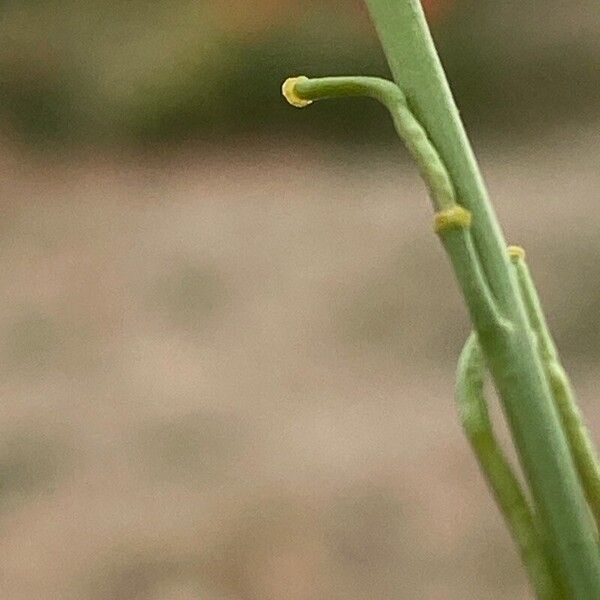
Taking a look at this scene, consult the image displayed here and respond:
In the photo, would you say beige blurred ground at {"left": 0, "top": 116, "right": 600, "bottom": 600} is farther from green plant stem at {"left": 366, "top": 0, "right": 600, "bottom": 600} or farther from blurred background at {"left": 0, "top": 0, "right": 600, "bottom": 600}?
green plant stem at {"left": 366, "top": 0, "right": 600, "bottom": 600}

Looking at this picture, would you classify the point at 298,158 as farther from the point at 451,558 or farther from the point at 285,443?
the point at 451,558

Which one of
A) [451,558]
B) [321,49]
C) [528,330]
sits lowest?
[451,558]

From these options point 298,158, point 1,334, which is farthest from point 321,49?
point 1,334

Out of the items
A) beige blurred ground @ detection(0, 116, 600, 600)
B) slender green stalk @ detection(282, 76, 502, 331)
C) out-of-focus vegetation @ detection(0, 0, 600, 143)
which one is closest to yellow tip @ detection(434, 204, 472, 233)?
slender green stalk @ detection(282, 76, 502, 331)

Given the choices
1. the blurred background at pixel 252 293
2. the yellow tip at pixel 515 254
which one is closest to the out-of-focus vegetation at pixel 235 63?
the blurred background at pixel 252 293

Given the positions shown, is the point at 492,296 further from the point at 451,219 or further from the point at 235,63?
the point at 235,63

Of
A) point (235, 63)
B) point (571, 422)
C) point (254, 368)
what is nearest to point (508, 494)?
point (571, 422)
